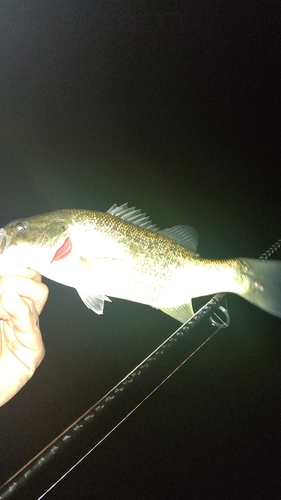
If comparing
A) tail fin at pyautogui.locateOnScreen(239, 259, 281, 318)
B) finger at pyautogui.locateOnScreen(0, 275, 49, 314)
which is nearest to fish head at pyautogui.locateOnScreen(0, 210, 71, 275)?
finger at pyautogui.locateOnScreen(0, 275, 49, 314)

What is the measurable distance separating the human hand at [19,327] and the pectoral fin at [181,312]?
504 millimetres

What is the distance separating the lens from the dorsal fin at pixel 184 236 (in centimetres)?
130

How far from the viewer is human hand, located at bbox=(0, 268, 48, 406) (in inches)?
39.3

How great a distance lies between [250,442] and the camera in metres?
2.77

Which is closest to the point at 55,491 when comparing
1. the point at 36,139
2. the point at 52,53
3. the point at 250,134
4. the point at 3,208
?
the point at 3,208

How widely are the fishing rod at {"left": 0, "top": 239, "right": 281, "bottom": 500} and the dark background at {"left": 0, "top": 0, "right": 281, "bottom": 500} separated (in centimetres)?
8

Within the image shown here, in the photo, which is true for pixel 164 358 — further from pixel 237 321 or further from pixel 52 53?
pixel 52 53

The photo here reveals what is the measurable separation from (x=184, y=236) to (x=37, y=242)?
0.61m

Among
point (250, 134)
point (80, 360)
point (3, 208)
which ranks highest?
point (250, 134)

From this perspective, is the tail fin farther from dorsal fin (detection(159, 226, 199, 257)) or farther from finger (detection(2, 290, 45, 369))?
finger (detection(2, 290, 45, 369))

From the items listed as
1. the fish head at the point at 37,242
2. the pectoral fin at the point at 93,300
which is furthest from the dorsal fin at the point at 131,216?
the pectoral fin at the point at 93,300

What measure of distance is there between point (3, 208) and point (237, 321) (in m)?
4.59

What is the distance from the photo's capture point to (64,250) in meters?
1.17

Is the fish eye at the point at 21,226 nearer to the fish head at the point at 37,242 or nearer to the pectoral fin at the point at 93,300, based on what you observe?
the fish head at the point at 37,242
